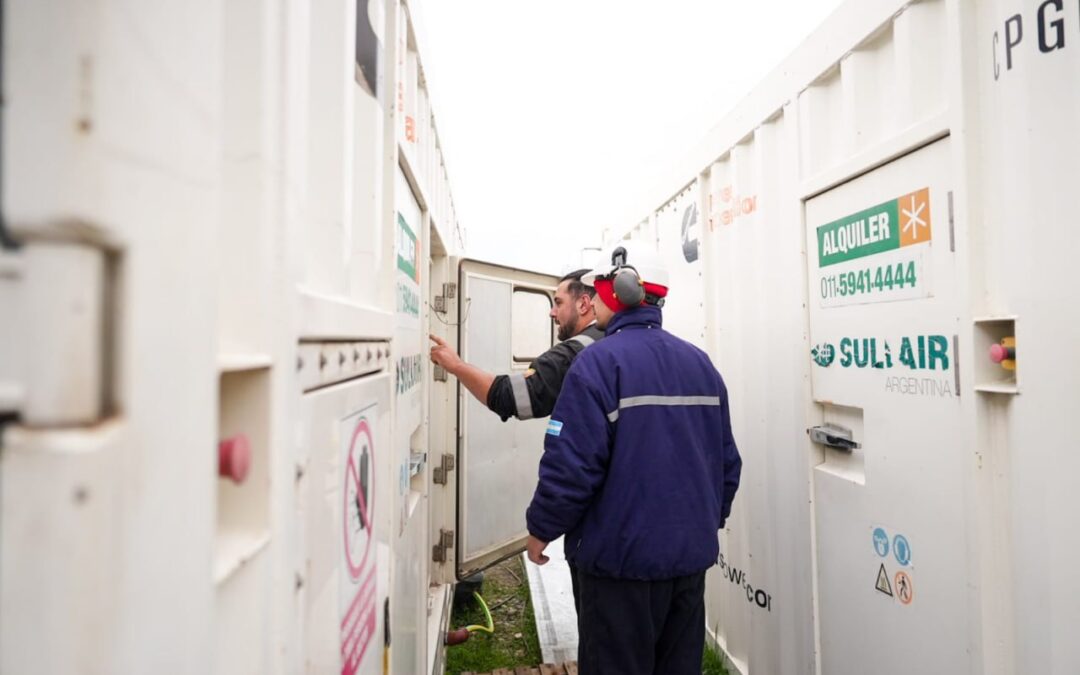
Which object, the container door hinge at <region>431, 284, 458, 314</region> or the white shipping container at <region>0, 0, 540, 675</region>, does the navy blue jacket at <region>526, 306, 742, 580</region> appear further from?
the container door hinge at <region>431, 284, 458, 314</region>

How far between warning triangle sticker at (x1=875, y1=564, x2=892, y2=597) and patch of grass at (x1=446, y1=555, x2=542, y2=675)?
7.58 ft

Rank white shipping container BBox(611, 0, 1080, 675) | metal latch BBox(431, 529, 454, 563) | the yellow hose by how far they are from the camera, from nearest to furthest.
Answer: white shipping container BBox(611, 0, 1080, 675) < metal latch BBox(431, 529, 454, 563) < the yellow hose

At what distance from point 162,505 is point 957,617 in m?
→ 2.26

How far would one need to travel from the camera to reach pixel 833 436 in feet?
7.63

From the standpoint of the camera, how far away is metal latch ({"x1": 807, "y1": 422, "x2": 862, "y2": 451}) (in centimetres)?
226

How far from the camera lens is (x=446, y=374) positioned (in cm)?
345

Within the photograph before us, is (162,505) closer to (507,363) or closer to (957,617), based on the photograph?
(957,617)

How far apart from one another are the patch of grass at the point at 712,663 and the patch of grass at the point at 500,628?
1.07 metres

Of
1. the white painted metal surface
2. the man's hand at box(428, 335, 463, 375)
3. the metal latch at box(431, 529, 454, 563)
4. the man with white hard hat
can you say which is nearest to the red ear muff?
the man with white hard hat

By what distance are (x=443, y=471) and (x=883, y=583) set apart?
2.39 m

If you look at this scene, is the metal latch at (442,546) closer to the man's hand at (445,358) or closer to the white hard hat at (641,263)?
the man's hand at (445,358)

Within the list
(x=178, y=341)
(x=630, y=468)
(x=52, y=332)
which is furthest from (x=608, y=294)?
(x=52, y=332)

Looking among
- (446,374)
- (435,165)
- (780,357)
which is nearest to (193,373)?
(435,165)

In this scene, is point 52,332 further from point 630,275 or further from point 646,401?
point 630,275
